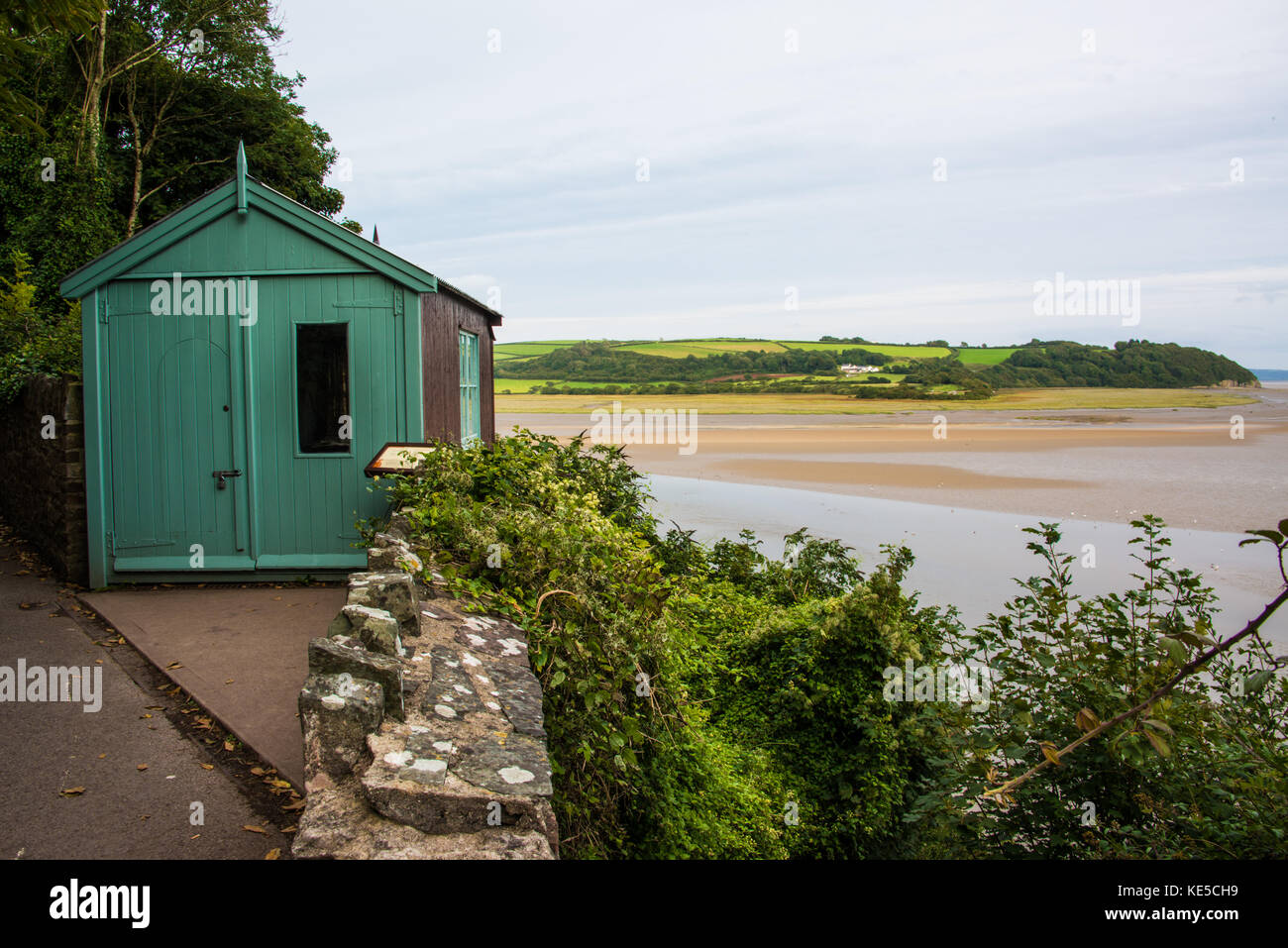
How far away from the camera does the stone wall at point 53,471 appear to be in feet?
29.5

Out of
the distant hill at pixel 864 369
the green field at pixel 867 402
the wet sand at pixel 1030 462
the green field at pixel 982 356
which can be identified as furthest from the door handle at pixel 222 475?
the green field at pixel 982 356

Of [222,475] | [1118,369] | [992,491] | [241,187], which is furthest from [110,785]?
[1118,369]

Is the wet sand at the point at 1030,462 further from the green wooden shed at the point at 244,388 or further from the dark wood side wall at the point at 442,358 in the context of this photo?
the green wooden shed at the point at 244,388

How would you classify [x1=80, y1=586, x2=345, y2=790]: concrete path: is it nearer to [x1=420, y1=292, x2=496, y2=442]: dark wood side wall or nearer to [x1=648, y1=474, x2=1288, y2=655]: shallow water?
[x1=420, y1=292, x2=496, y2=442]: dark wood side wall

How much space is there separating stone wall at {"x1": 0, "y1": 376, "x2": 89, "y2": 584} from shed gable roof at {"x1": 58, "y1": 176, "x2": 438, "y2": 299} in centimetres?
129

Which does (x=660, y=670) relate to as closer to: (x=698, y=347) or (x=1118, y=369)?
(x=1118, y=369)

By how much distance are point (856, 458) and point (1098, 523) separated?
12.1 m

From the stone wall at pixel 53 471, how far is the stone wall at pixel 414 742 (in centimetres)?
668

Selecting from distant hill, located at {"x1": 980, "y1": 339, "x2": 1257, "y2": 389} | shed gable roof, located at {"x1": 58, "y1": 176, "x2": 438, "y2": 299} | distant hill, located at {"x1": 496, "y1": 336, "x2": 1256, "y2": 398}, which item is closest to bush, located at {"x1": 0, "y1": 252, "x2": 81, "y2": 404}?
shed gable roof, located at {"x1": 58, "y1": 176, "x2": 438, "y2": 299}

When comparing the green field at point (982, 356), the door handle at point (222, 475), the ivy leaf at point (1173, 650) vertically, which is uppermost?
the green field at point (982, 356)

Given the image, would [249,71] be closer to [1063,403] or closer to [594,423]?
[594,423]

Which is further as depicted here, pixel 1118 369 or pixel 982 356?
pixel 982 356

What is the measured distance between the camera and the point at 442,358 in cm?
964

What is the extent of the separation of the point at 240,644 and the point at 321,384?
2.96 metres
